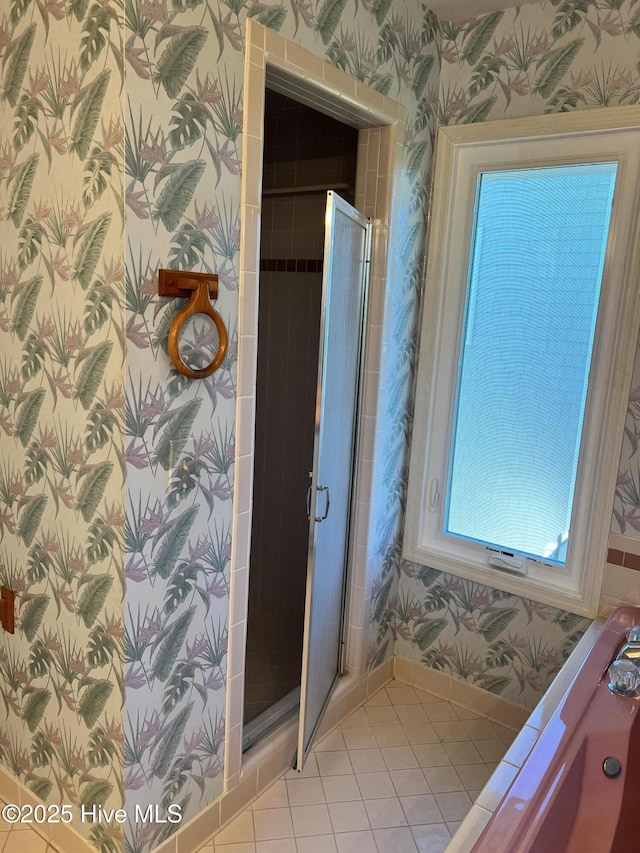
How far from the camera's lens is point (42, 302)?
171 centimetres

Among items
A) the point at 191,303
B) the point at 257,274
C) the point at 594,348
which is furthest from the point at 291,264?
the point at 191,303

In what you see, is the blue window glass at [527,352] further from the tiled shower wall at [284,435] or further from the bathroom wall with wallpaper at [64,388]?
the bathroom wall with wallpaper at [64,388]

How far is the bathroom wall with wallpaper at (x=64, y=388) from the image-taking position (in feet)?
4.94

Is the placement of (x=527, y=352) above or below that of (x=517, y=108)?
below

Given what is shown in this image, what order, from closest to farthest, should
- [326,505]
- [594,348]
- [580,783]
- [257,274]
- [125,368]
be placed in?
[125,368], [580,783], [257,274], [326,505], [594,348]

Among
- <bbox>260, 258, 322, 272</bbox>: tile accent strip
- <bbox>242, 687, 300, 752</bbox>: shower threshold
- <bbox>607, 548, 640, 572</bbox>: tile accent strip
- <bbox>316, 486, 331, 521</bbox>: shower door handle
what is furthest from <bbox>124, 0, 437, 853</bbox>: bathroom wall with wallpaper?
<bbox>607, 548, 640, 572</bbox>: tile accent strip

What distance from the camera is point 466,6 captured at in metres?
2.31

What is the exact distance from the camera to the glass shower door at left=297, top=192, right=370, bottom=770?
203cm

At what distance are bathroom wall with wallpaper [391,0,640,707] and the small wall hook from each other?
4.56 feet

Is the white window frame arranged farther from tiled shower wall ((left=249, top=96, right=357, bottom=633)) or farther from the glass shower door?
tiled shower wall ((left=249, top=96, right=357, bottom=633))

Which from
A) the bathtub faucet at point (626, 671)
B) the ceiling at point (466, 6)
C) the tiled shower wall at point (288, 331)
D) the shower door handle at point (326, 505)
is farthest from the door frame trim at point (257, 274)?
the bathtub faucet at point (626, 671)

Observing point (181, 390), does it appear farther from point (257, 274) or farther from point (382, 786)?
point (382, 786)

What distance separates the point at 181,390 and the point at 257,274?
0.41 metres

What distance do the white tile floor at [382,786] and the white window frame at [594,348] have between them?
23.5 inches
